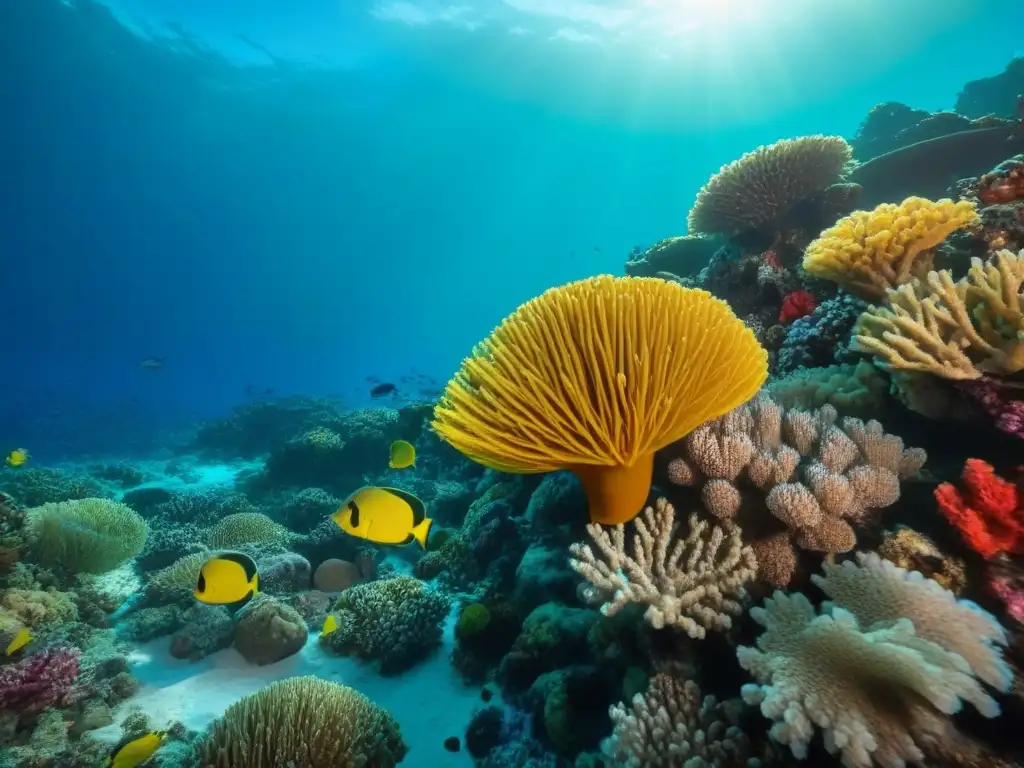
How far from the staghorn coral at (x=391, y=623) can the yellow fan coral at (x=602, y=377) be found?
447cm

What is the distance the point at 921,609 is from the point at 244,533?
10.4 m

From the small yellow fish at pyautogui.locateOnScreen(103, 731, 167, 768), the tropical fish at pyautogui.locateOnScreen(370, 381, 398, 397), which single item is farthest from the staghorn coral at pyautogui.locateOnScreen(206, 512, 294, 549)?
the small yellow fish at pyautogui.locateOnScreen(103, 731, 167, 768)

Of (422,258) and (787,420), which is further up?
(422,258)

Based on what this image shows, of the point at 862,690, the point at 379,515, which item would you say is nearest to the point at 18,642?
the point at 379,515

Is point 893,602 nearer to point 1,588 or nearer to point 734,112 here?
point 1,588

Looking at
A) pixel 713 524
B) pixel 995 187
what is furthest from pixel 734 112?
pixel 713 524

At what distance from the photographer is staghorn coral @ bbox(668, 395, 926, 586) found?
8.46ft

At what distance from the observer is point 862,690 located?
6.29 ft

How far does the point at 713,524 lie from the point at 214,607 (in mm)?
6717

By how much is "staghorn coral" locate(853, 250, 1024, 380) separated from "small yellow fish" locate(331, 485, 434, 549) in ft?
10.7

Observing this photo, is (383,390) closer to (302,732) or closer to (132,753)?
(302,732)

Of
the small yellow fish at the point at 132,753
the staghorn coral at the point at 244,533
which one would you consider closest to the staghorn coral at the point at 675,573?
the small yellow fish at the point at 132,753

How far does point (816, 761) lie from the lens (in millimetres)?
2027

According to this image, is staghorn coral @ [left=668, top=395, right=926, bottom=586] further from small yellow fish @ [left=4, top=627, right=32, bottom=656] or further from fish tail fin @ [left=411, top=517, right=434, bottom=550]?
small yellow fish @ [left=4, top=627, right=32, bottom=656]
